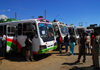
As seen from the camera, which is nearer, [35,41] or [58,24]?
[35,41]

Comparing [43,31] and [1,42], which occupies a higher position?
[43,31]

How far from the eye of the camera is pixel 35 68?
514 centimetres

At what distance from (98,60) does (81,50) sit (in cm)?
136

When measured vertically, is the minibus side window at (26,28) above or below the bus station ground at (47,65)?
above

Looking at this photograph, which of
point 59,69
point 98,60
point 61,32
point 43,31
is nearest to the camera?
point 98,60

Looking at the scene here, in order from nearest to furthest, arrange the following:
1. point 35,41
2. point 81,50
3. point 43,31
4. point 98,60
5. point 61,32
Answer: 1. point 98,60
2. point 81,50
3. point 35,41
4. point 43,31
5. point 61,32

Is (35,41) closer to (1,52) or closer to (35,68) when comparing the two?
(35,68)

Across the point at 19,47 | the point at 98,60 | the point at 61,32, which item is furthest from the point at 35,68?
the point at 61,32

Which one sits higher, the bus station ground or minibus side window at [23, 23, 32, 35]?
minibus side window at [23, 23, 32, 35]

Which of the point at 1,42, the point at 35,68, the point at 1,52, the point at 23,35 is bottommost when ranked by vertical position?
the point at 35,68

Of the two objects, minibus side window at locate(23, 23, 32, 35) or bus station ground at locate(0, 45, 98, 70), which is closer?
bus station ground at locate(0, 45, 98, 70)

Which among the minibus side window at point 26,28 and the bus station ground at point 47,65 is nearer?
the bus station ground at point 47,65

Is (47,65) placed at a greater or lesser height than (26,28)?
lesser

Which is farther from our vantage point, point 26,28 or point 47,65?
point 26,28
